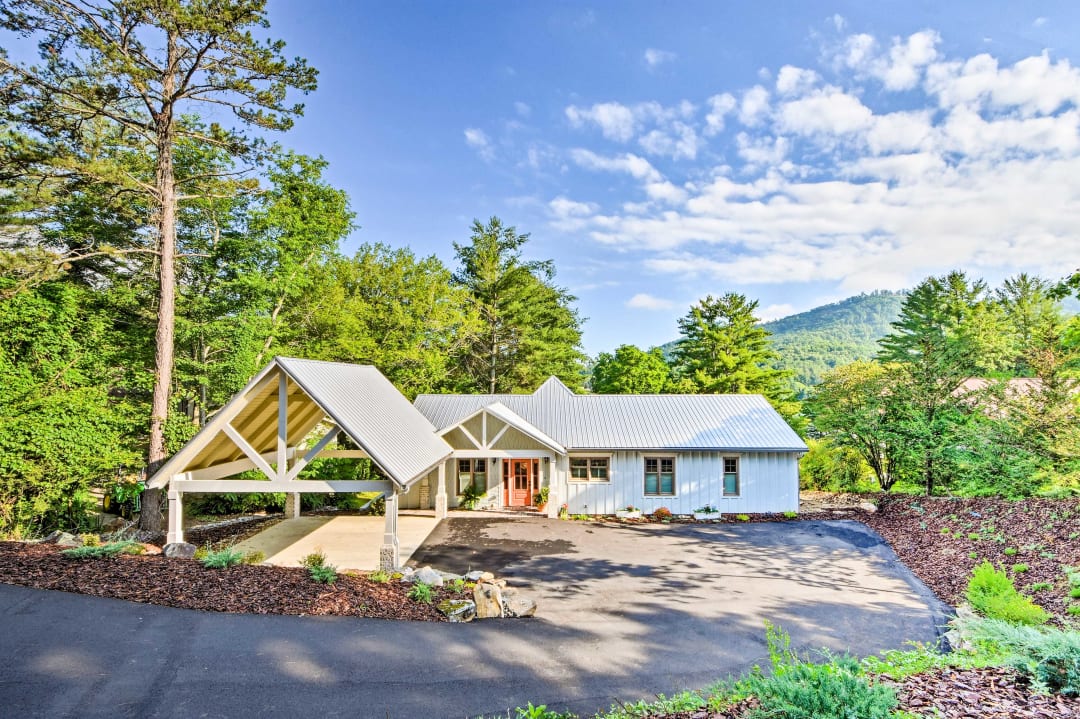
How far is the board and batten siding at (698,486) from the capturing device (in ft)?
56.4

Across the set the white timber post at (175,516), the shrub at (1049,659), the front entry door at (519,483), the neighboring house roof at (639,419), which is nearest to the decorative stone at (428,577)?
the white timber post at (175,516)

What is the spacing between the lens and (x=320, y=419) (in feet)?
50.2

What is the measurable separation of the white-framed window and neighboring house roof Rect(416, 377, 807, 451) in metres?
0.67

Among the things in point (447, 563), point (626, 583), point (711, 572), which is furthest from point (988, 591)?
point (447, 563)

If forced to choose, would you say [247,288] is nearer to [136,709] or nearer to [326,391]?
[326,391]

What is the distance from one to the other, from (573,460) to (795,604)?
376 inches

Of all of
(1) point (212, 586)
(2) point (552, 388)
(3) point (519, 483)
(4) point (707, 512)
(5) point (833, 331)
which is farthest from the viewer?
(5) point (833, 331)

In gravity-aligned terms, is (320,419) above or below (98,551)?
above

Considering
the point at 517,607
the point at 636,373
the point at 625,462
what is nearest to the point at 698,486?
the point at 625,462

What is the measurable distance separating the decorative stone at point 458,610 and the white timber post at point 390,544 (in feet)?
8.60

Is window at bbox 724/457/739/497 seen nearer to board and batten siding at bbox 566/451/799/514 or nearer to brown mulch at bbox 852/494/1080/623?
board and batten siding at bbox 566/451/799/514

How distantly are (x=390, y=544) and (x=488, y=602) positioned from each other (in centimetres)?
315

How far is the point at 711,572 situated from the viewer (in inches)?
424

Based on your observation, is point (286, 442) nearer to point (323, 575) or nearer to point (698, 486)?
point (323, 575)
